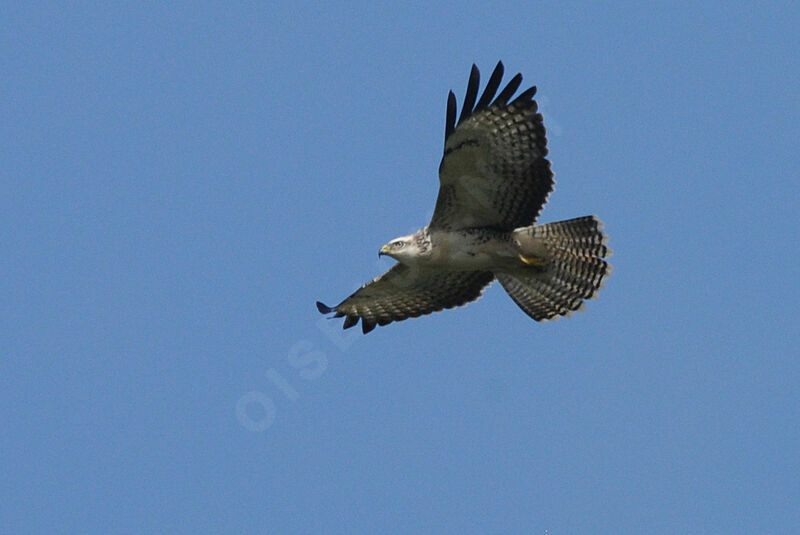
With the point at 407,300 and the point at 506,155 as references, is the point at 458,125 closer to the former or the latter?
the point at 506,155

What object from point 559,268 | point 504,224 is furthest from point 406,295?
point 559,268

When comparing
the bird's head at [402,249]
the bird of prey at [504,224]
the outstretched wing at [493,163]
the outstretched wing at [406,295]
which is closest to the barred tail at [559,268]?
the bird of prey at [504,224]

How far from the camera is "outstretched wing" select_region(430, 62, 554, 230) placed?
15359 millimetres

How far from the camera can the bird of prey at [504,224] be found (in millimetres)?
15406

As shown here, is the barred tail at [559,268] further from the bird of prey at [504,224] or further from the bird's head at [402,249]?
the bird's head at [402,249]

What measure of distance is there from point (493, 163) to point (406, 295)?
267 centimetres

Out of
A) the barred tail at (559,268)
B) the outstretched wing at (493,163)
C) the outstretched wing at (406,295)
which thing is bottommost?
the barred tail at (559,268)

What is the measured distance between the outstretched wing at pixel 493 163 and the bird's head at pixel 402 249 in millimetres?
377

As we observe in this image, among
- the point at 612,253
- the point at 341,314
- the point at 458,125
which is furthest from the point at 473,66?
the point at 341,314

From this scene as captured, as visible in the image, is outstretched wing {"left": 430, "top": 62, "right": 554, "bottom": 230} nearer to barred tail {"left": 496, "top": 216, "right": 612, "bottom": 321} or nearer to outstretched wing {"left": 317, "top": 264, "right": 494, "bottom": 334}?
barred tail {"left": 496, "top": 216, "right": 612, "bottom": 321}

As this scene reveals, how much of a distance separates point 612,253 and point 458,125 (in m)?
2.40

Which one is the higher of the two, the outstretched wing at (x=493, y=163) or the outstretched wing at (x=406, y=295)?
the outstretched wing at (x=493, y=163)

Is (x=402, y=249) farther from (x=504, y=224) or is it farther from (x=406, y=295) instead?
(x=406, y=295)

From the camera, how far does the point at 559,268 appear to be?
53.5 ft
